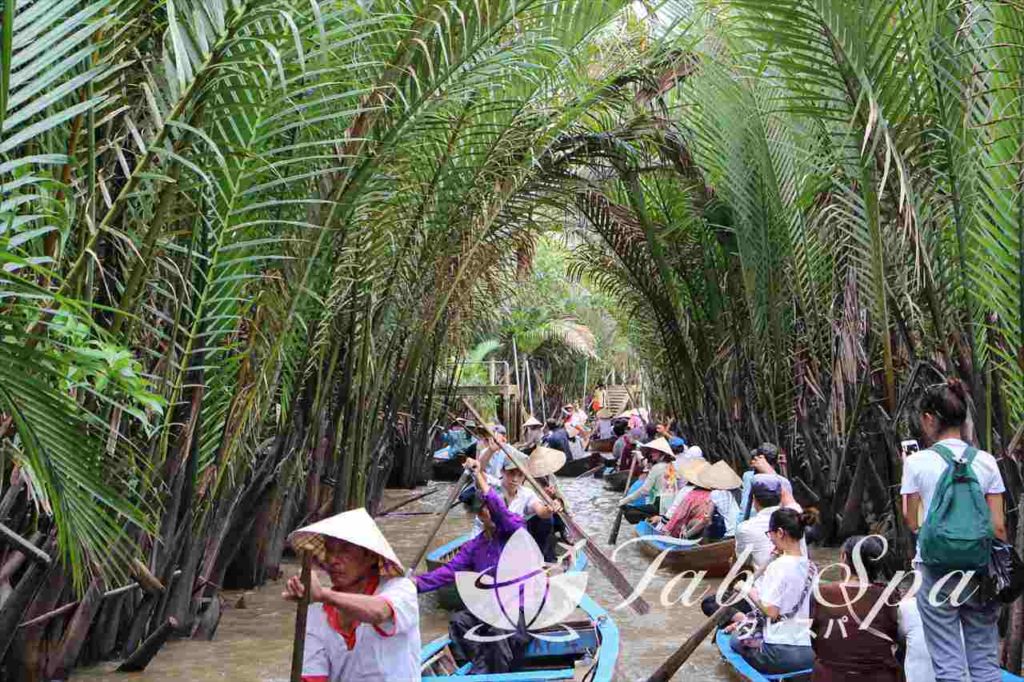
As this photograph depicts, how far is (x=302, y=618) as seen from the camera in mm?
3197

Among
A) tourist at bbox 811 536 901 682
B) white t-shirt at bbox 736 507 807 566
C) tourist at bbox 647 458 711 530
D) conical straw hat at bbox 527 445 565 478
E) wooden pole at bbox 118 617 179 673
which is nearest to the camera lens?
tourist at bbox 811 536 901 682

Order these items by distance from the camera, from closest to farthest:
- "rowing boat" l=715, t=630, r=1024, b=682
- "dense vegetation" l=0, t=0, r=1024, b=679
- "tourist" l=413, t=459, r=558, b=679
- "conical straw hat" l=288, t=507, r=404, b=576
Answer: "conical straw hat" l=288, t=507, r=404, b=576
"dense vegetation" l=0, t=0, r=1024, b=679
"rowing boat" l=715, t=630, r=1024, b=682
"tourist" l=413, t=459, r=558, b=679

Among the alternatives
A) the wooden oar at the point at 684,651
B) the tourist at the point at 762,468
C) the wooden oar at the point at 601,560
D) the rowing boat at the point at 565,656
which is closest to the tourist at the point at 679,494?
the tourist at the point at 762,468

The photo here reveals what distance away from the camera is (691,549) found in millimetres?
10461

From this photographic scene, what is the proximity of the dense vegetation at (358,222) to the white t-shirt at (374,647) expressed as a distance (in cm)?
85

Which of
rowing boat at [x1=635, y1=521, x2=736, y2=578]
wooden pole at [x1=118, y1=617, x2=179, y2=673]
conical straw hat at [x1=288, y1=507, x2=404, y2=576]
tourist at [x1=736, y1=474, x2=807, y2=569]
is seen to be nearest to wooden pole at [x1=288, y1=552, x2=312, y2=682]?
conical straw hat at [x1=288, y1=507, x2=404, y2=576]

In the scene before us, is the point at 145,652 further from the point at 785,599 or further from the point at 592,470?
the point at 592,470

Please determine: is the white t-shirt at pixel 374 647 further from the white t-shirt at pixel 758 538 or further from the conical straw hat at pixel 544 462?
the conical straw hat at pixel 544 462

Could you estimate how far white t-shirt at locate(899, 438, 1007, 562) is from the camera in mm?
4363

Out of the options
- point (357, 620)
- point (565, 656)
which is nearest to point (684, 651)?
point (565, 656)

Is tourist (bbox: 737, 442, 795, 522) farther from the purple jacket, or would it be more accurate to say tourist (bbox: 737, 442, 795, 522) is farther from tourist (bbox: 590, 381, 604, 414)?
tourist (bbox: 590, 381, 604, 414)

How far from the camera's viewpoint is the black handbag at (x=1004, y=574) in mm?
4359

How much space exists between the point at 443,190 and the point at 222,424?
9.79 ft

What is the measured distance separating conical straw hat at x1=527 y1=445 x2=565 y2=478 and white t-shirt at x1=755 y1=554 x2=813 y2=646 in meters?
3.55
